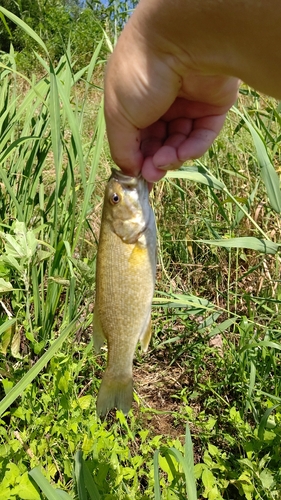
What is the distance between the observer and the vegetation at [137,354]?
1536 millimetres

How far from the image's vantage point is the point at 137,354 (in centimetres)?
230

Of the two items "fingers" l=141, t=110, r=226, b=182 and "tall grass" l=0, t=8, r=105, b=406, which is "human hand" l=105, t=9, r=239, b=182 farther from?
"tall grass" l=0, t=8, r=105, b=406

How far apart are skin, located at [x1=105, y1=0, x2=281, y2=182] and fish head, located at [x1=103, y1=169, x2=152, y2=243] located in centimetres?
5

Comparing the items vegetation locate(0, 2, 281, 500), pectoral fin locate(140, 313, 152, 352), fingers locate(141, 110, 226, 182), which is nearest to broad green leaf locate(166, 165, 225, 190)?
vegetation locate(0, 2, 281, 500)

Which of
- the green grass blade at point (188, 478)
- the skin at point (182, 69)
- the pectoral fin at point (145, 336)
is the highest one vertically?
the skin at point (182, 69)

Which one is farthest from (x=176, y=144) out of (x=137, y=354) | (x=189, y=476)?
(x=137, y=354)

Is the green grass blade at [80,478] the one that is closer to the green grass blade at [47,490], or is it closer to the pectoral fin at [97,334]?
the green grass blade at [47,490]

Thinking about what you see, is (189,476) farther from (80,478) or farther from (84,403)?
(84,403)

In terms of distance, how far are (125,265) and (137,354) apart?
3.48 ft

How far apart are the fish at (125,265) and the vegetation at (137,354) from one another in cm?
16

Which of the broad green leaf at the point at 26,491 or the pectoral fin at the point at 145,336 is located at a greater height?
the pectoral fin at the point at 145,336

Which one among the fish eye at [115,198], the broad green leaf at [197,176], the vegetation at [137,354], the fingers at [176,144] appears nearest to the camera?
the fingers at [176,144]

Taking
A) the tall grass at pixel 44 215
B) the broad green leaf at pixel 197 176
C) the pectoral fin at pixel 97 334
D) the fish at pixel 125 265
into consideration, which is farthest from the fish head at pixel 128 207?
the broad green leaf at pixel 197 176

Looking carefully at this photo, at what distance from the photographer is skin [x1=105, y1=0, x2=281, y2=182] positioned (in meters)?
0.81
